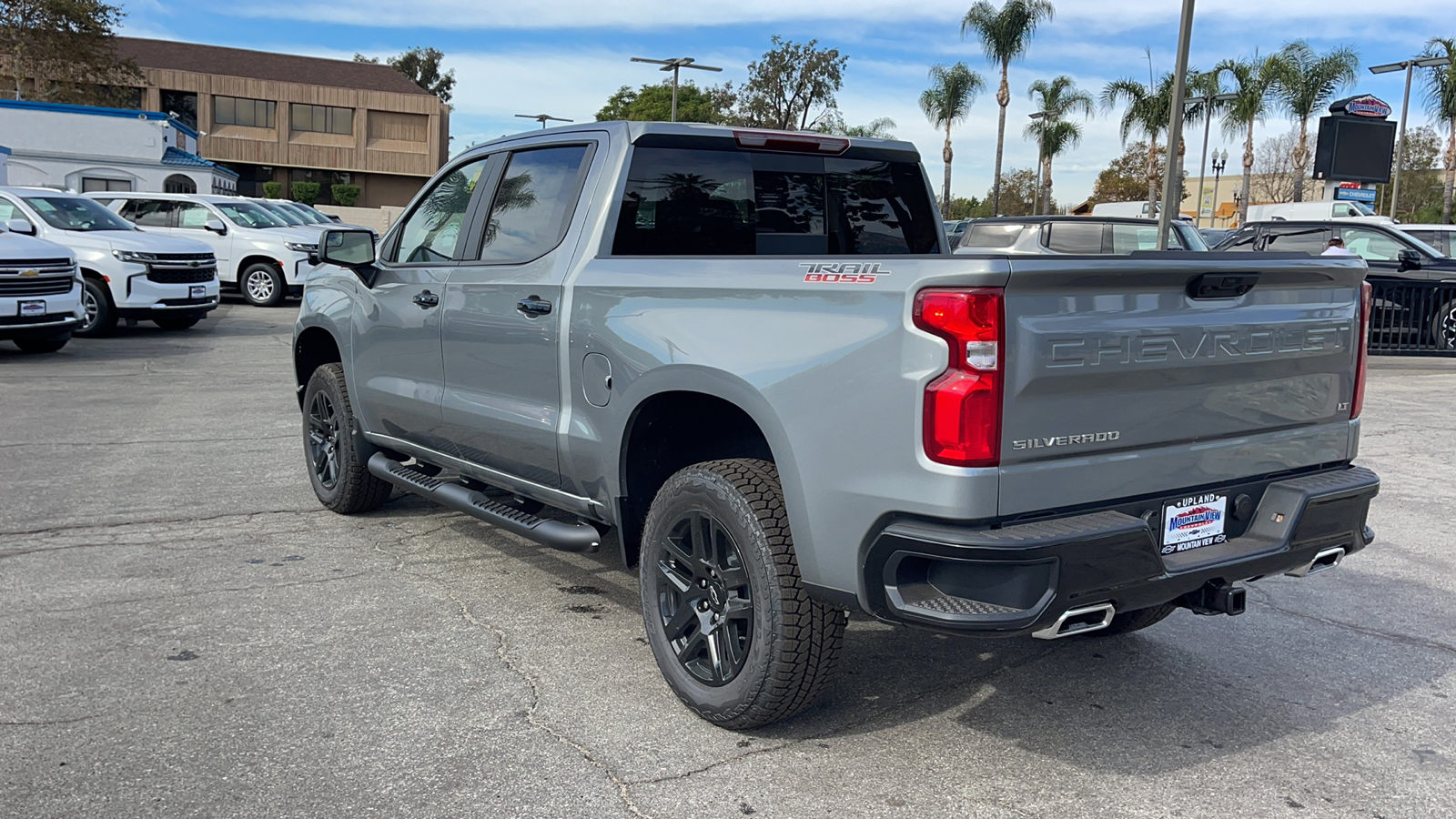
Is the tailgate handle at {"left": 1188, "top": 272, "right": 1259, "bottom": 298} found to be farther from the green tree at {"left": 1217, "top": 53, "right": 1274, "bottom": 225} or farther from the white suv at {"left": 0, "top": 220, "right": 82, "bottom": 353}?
the green tree at {"left": 1217, "top": 53, "right": 1274, "bottom": 225}

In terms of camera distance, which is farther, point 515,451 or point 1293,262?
point 515,451

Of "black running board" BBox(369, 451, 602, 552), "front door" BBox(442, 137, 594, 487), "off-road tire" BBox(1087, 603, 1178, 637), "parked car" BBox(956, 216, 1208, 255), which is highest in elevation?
"parked car" BBox(956, 216, 1208, 255)

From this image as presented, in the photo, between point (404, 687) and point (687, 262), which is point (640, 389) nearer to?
point (687, 262)

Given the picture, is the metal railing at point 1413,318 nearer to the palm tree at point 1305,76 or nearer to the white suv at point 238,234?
the white suv at point 238,234

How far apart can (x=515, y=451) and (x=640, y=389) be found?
0.99 metres

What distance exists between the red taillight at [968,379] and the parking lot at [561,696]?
1.02 meters

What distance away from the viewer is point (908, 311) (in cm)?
314

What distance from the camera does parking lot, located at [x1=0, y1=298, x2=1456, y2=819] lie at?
3383mm

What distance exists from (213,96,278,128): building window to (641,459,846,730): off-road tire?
249 ft

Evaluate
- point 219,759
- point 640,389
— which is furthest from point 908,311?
point 219,759

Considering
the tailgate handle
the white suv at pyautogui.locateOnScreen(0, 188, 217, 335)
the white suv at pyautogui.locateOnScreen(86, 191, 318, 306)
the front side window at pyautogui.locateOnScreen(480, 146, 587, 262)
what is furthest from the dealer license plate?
the white suv at pyautogui.locateOnScreen(86, 191, 318, 306)

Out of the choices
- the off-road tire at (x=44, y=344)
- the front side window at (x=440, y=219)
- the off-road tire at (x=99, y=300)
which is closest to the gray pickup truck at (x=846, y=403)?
the front side window at (x=440, y=219)

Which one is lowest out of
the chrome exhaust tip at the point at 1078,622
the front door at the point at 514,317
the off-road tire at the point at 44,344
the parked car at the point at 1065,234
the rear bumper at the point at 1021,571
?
the off-road tire at the point at 44,344

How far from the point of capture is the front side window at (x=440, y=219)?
539cm
